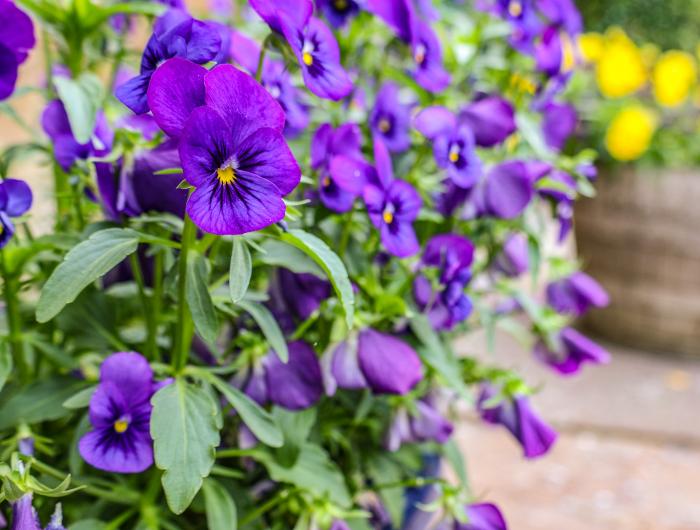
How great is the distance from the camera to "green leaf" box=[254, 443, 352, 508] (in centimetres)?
67

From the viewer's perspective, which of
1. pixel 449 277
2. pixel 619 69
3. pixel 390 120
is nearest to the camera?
pixel 449 277

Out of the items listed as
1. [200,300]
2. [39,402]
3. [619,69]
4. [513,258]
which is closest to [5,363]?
[39,402]

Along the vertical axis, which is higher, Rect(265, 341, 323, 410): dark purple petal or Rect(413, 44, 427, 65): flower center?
Rect(413, 44, 427, 65): flower center

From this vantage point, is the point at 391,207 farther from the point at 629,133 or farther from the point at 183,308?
the point at 629,133

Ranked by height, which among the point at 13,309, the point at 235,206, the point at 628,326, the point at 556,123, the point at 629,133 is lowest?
the point at 628,326

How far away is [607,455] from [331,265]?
1444 mm

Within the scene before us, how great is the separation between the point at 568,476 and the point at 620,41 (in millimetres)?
972

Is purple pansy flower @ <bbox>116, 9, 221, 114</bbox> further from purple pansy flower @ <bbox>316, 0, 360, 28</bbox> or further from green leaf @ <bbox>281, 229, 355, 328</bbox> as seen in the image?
purple pansy flower @ <bbox>316, 0, 360, 28</bbox>

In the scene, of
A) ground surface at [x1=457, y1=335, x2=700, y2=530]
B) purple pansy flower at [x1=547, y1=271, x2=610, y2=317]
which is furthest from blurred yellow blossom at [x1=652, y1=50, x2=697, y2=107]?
purple pansy flower at [x1=547, y1=271, x2=610, y2=317]

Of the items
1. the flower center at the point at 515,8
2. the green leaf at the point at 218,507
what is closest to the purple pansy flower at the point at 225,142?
the green leaf at the point at 218,507

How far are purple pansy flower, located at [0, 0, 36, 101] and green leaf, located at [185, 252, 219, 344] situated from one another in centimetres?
16

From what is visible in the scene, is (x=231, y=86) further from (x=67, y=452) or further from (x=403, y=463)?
(x=403, y=463)

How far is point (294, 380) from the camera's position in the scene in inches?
25.7

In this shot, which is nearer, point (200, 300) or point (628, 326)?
point (200, 300)
